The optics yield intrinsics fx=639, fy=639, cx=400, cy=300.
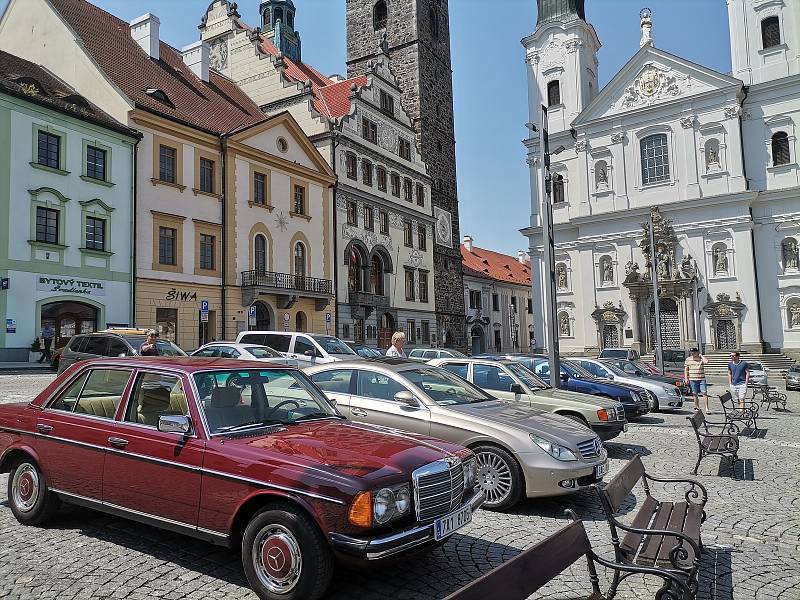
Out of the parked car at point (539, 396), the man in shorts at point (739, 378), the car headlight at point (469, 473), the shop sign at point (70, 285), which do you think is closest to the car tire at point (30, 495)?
the car headlight at point (469, 473)

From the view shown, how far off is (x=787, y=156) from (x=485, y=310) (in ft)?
103

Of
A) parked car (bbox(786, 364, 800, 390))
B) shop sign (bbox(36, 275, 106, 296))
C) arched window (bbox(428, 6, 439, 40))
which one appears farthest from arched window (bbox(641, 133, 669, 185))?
shop sign (bbox(36, 275, 106, 296))

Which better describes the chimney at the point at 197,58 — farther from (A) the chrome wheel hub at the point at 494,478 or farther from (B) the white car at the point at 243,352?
(A) the chrome wheel hub at the point at 494,478

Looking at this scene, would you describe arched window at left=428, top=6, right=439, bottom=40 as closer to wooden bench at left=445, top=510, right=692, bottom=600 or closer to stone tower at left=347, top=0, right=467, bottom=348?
stone tower at left=347, top=0, right=467, bottom=348

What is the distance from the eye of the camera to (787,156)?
41062 millimetres

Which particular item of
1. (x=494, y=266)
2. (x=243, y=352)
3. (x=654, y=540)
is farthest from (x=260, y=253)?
(x=494, y=266)

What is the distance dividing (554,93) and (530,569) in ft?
168

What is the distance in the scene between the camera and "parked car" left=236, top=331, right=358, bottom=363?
18.9m

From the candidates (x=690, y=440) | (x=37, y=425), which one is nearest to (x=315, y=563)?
(x=37, y=425)

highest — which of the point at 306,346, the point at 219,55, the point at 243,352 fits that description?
the point at 219,55

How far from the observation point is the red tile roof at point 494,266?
6704cm

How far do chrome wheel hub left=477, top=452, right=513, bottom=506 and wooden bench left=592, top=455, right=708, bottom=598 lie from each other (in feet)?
5.92

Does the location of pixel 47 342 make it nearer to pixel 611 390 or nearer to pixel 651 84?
pixel 611 390

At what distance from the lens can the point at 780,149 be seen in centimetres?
4141
